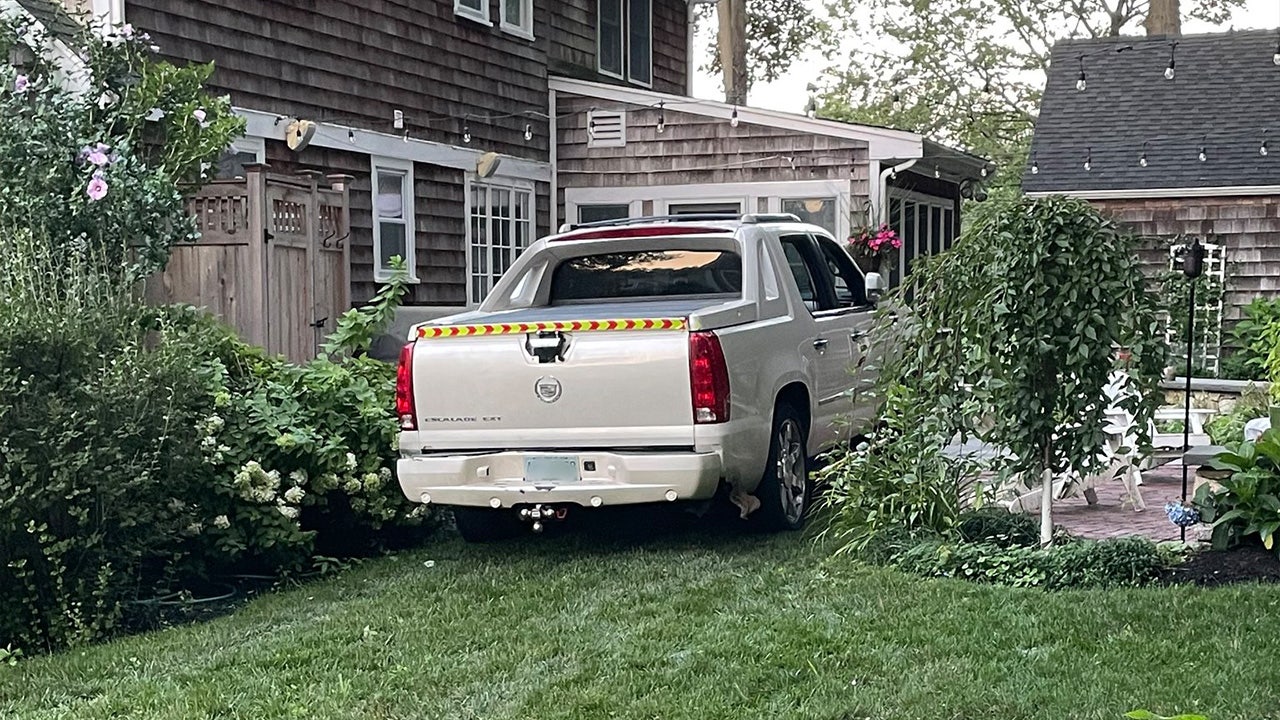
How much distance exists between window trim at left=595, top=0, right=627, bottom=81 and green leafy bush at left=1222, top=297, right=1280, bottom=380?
8315mm

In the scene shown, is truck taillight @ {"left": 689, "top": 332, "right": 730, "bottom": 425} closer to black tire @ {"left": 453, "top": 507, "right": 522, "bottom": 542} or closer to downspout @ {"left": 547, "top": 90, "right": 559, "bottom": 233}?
black tire @ {"left": 453, "top": 507, "right": 522, "bottom": 542}

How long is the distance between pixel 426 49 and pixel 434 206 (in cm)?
160

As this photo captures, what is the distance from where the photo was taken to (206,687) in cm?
509

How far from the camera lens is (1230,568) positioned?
20.7 feet

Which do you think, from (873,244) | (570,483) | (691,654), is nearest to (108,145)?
(570,483)

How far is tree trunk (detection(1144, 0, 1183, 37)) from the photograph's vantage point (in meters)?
25.5

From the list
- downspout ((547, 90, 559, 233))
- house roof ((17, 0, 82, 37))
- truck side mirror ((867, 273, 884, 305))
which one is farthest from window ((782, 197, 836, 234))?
house roof ((17, 0, 82, 37))

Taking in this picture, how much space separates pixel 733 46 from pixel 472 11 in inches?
511

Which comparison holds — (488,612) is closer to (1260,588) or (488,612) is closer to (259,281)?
(1260,588)

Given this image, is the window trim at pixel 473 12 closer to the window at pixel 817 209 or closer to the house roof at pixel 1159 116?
the window at pixel 817 209

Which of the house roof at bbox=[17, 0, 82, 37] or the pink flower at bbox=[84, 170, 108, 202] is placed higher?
the house roof at bbox=[17, 0, 82, 37]

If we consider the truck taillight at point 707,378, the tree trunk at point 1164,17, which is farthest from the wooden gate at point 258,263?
the tree trunk at point 1164,17

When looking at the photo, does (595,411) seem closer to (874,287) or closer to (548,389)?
(548,389)

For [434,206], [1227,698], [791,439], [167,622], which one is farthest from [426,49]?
[1227,698]
